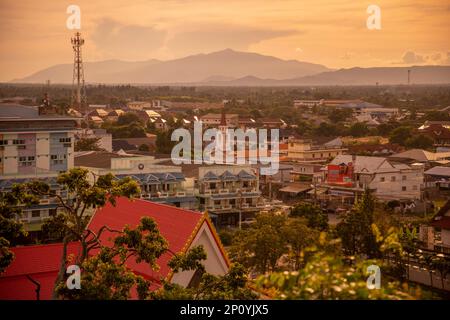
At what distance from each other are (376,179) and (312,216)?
585 centimetres

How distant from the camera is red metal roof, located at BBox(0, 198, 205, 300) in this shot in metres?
5.63

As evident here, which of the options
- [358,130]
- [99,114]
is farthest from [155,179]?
[99,114]

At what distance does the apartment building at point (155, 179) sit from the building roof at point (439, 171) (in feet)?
22.9

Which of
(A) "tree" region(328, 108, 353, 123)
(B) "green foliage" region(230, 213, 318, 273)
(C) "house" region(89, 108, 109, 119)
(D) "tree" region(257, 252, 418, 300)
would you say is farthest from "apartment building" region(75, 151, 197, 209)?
(A) "tree" region(328, 108, 353, 123)

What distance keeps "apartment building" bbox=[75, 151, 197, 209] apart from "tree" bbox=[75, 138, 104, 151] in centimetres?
497

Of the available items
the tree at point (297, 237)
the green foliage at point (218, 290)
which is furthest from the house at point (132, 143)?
the green foliage at point (218, 290)

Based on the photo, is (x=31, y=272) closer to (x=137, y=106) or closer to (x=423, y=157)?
(x=423, y=157)

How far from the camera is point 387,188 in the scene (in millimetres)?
16516

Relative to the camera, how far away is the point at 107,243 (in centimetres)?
604

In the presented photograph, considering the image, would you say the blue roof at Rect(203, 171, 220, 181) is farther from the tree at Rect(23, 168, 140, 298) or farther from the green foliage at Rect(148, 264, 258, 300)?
the green foliage at Rect(148, 264, 258, 300)
